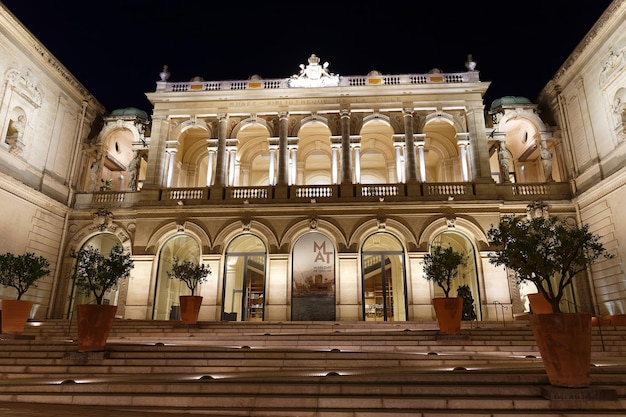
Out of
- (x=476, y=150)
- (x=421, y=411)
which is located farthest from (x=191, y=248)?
(x=421, y=411)

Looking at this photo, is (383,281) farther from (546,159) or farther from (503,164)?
(546,159)

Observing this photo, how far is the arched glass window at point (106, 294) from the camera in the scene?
66.1 ft

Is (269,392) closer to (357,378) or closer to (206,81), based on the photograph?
(357,378)

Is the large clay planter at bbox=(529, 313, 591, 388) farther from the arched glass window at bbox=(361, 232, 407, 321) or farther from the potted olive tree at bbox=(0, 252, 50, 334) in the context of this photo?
the potted olive tree at bbox=(0, 252, 50, 334)

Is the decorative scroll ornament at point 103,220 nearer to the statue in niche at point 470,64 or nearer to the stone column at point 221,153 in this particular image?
the stone column at point 221,153

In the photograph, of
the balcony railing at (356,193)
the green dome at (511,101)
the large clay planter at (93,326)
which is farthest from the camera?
the green dome at (511,101)

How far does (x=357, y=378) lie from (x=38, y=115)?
1904cm

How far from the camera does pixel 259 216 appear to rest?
1978cm

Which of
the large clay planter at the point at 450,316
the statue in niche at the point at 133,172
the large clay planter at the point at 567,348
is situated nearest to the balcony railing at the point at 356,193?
the statue in niche at the point at 133,172

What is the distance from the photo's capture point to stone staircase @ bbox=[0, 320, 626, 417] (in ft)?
18.9

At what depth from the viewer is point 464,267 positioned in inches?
742

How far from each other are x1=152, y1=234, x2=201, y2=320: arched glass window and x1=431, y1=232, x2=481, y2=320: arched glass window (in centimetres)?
1139

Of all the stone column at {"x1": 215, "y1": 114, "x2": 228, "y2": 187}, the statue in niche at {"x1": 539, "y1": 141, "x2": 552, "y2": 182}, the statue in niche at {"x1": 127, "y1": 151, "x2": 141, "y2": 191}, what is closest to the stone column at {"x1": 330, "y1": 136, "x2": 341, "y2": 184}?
the stone column at {"x1": 215, "y1": 114, "x2": 228, "y2": 187}

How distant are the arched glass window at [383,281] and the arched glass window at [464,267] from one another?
169cm
